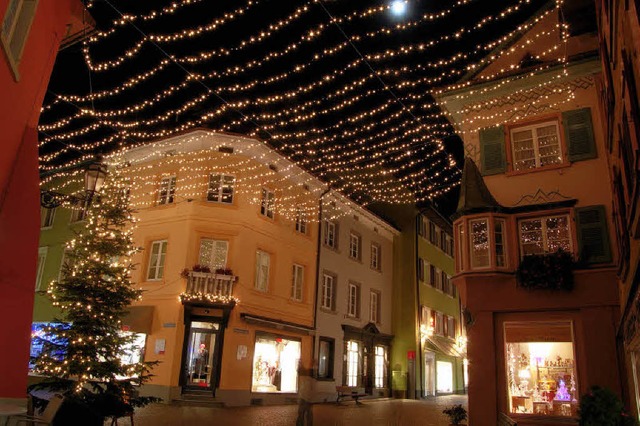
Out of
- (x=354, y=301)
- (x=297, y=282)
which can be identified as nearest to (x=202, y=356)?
(x=297, y=282)

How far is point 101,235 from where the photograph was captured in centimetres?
1180

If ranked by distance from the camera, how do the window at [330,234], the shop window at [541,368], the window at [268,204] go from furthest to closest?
the window at [330,234], the window at [268,204], the shop window at [541,368]

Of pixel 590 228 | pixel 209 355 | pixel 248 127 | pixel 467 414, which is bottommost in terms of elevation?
pixel 467 414

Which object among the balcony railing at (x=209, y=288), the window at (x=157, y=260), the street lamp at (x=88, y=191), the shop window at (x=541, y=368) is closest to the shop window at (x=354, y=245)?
the balcony railing at (x=209, y=288)

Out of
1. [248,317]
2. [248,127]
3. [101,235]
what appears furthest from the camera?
[248,127]

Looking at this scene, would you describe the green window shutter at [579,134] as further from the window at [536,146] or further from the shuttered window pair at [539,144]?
the window at [536,146]

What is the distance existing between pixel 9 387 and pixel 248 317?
10236 mm

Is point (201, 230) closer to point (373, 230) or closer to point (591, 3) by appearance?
point (373, 230)

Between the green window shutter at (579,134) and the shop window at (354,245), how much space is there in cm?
1310

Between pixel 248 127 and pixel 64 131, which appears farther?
pixel 248 127

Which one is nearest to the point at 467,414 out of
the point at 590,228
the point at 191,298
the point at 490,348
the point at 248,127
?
the point at 490,348

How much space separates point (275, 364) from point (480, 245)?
9.88 metres

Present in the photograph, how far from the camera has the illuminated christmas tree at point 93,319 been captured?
1057 cm

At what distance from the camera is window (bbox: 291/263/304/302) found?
20828 millimetres
